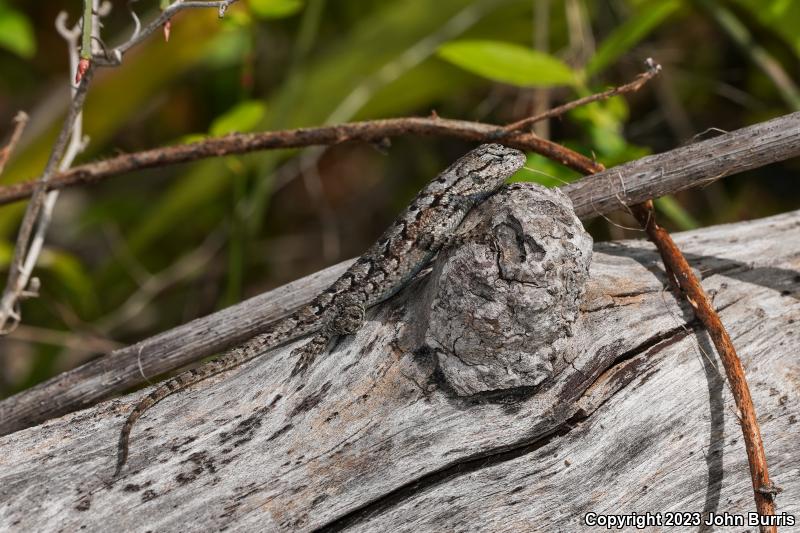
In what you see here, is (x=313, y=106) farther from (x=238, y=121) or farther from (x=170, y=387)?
(x=170, y=387)

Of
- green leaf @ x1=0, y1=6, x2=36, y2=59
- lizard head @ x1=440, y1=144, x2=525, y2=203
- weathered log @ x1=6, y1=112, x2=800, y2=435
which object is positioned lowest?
weathered log @ x1=6, y1=112, x2=800, y2=435

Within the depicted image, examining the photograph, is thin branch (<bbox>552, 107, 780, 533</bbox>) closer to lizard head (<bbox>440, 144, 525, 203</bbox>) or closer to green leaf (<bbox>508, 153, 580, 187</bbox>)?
green leaf (<bbox>508, 153, 580, 187</bbox>)

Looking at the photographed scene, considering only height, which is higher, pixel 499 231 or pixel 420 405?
pixel 499 231

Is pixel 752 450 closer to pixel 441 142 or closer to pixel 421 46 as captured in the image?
pixel 421 46

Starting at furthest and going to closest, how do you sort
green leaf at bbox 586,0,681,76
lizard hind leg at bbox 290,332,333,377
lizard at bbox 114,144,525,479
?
green leaf at bbox 586,0,681,76 < lizard at bbox 114,144,525,479 < lizard hind leg at bbox 290,332,333,377

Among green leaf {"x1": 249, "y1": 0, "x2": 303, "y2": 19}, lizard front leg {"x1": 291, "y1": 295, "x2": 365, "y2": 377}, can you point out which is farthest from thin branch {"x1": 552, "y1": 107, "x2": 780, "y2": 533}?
green leaf {"x1": 249, "y1": 0, "x2": 303, "y2": 19}

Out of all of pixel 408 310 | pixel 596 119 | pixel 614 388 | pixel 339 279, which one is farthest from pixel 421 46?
pixel 614 388

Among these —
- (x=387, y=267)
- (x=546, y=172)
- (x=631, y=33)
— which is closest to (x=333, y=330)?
(x=387, y=267)

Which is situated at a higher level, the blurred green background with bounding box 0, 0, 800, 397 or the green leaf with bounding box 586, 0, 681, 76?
the blurred green background with bounding box 0, 0, 800, 397
